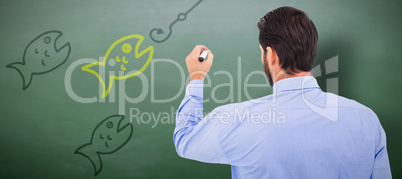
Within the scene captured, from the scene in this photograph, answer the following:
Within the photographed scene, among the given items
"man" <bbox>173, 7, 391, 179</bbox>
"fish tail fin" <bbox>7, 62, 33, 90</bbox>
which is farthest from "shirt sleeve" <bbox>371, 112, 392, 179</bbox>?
"fish tail fin" <bbox>7, 62, 33, 90</bbox>

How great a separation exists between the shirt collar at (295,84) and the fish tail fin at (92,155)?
46.6 inches

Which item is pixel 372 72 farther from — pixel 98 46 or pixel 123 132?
pixel 98 46

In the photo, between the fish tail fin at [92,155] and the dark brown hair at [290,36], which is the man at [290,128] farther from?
the fish tail fin at [92,155]

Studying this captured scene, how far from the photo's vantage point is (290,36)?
738 mm

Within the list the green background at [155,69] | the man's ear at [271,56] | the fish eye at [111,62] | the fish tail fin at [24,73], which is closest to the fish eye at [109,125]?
the green background at [155,69]

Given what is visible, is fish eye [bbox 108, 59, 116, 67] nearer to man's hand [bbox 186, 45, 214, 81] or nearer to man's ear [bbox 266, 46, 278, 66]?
man's hand [bbox 186, 45, 214, 81]

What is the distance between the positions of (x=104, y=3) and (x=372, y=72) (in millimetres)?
1499

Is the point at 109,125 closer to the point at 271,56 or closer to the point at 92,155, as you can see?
the point at 92,155

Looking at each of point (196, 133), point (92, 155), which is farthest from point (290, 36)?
point (92, 155)

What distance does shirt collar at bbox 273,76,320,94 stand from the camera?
75 cm

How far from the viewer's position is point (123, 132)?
1.57m

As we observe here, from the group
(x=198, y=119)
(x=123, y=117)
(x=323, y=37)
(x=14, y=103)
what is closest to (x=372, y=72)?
(x=323, y=37)

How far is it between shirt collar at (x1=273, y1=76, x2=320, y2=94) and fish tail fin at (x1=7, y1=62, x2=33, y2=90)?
57.9 inches

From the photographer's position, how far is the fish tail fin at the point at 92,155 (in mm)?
1573
